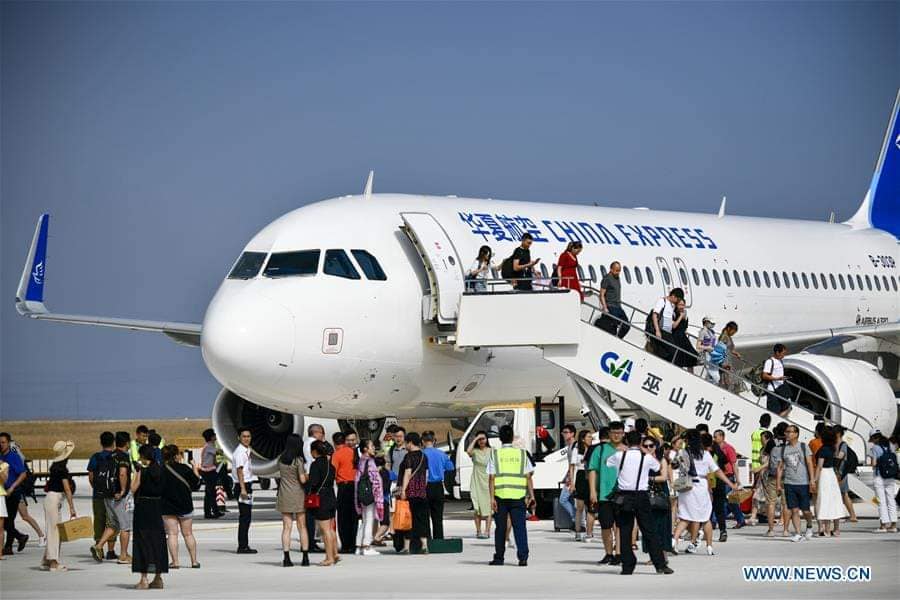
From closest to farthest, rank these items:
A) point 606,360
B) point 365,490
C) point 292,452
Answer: point 292,452 < point 365,490 < point 606,360

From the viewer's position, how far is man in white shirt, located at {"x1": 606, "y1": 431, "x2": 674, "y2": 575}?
15117 millimetres

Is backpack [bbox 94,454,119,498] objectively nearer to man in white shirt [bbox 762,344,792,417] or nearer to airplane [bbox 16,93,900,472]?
airplane [bbox 16,93,900,472]

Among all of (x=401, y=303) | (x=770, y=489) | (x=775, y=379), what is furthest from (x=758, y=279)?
(x=401, y=303)

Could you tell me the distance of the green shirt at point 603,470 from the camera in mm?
15801

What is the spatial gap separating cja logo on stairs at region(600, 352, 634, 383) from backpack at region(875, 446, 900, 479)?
3.39m

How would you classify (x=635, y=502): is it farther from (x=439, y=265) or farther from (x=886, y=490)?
(x=439, y=265)

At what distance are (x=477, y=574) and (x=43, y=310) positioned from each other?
18013 millimetres

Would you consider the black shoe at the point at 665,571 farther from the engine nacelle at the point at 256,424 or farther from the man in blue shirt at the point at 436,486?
the engine nacelle at the point at 256,424

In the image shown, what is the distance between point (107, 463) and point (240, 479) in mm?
1954

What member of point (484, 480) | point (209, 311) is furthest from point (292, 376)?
point (484, 480)

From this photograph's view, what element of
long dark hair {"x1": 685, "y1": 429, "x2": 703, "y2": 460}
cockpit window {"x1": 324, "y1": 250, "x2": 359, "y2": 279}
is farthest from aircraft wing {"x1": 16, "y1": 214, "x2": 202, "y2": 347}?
long dark hair {"x1": 685, "y1": 429, "x2": 703, "y2": 460}

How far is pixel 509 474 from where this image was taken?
16.0 m

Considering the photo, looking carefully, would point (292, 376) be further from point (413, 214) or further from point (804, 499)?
point (804, 499)

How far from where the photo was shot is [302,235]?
70.1 feet
